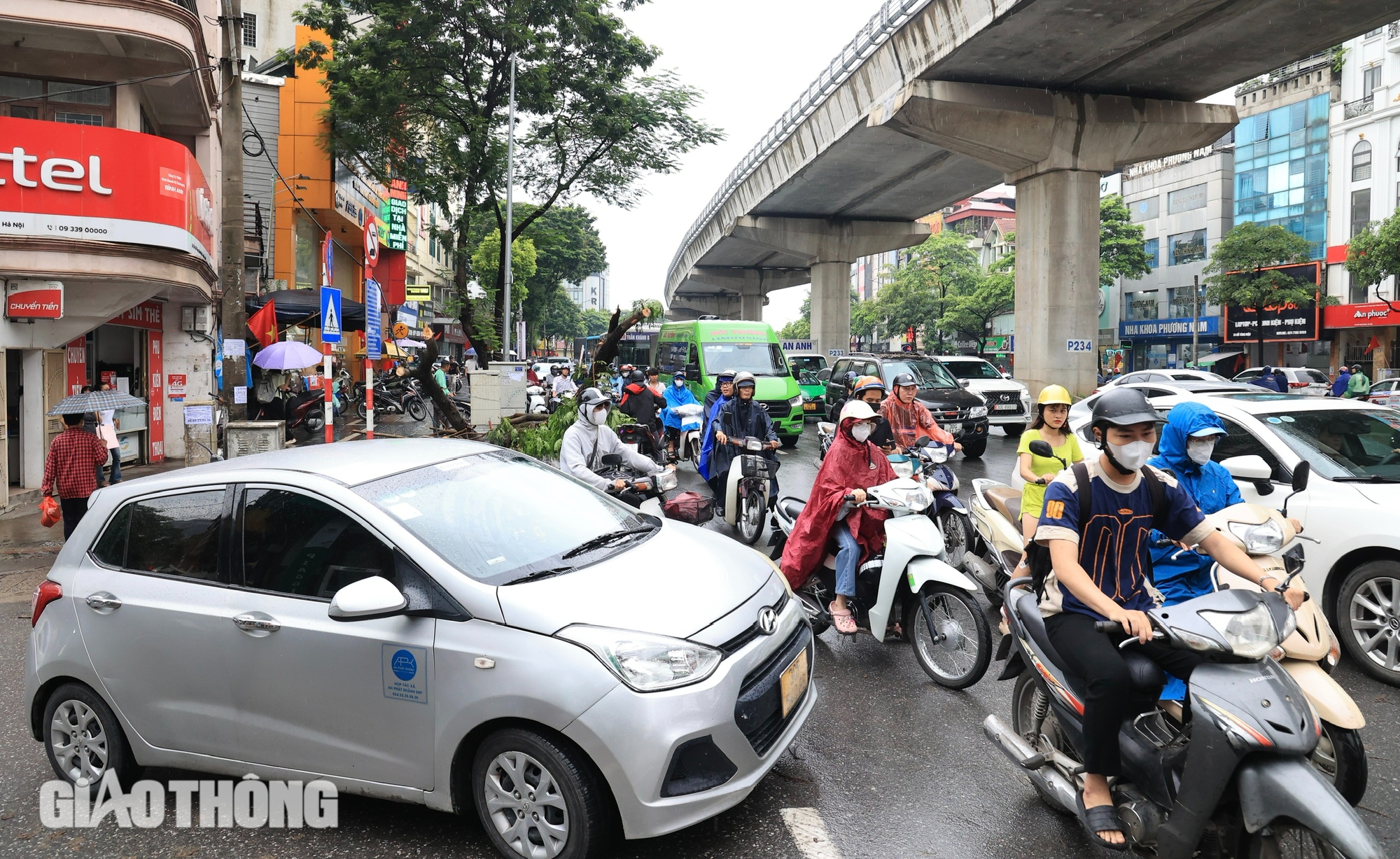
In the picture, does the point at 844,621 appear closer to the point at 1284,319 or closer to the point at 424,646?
the point at 424,646

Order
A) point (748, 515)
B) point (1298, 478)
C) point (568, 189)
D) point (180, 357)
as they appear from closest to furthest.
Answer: point (1298, 478) < point (748, 515) < point (180, 357) < point (568, 189)

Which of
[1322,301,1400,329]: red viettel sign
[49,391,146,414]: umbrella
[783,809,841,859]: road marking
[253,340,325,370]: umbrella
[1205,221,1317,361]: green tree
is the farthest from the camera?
[1205,221,1317,361]: green tree

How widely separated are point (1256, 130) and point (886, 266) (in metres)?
57.0

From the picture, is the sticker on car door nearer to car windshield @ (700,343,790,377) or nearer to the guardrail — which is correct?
car windshield @ (700,343,790,377)

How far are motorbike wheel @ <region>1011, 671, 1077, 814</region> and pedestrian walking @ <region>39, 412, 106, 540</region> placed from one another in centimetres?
808

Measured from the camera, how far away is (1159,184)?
49.5 metres

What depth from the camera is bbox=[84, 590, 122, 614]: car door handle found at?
12.2ft

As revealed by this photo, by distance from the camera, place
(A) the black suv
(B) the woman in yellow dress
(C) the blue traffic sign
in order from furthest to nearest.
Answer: (A) the black suv, (C) the blue traffic sign, (B) the woman in yellow dress

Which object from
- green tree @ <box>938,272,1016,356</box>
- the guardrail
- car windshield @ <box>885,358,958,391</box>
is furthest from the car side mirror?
green tree @ <box>938,272,1016,356</box>

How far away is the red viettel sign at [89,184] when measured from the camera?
10.8 metres

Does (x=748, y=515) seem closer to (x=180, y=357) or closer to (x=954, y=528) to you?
(x=954, y=528)

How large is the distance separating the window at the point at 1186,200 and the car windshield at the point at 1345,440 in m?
47.7

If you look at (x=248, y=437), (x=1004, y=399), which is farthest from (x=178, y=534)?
(x=1004, y=399)

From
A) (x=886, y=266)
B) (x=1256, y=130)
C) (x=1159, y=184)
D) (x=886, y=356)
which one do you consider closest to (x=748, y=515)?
(x=886, y=356)
